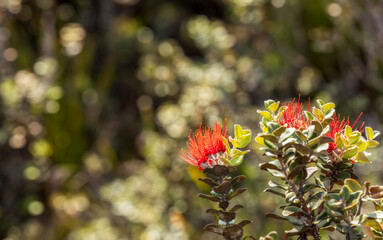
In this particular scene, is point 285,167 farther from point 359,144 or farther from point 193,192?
point 193,192

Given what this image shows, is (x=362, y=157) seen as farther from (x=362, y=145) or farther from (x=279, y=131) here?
(x=279, y=131)

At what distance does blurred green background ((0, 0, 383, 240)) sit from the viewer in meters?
2.76

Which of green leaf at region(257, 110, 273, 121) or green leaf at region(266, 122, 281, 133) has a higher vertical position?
green leaf at region(257, 110, 273, 121)

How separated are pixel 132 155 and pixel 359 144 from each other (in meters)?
3.27

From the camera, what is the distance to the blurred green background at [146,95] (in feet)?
9.07

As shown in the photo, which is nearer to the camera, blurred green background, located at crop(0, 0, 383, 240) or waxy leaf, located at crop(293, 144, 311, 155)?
waxy leaf, located at crop(293, 144, 311, 155)

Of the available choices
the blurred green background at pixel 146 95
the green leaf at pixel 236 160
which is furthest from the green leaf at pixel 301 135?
the blurred green background at pixel 146 95

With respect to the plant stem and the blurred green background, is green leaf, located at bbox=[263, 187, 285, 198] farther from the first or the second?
the blurred green background

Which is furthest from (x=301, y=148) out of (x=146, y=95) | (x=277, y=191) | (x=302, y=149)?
(x=146, y=95)

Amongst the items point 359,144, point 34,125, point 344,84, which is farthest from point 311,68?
point 359,144

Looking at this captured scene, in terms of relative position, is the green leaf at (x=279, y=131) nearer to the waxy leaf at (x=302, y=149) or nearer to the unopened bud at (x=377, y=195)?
the waxy leaf at (x=302, y=149)

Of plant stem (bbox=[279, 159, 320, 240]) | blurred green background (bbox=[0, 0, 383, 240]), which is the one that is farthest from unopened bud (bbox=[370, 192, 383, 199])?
blurred green background (bbox=[0, 0, 383, 240])

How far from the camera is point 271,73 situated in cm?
307

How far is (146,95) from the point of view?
154 inches
